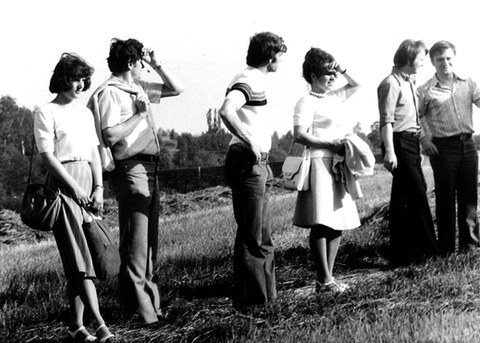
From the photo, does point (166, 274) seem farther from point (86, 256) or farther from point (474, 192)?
point (474, 192)

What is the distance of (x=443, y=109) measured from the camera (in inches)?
253

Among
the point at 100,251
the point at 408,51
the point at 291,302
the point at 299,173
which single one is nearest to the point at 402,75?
the point at 408,51

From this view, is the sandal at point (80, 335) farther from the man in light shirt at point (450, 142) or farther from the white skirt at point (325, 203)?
the man in light shirt at point (450, 142)

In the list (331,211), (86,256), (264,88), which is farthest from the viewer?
(331,211)

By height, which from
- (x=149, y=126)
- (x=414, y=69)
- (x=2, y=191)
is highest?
(x=414, y=69)

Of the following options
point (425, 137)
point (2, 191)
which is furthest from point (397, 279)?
point (2, 191)

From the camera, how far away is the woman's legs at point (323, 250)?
209 inches

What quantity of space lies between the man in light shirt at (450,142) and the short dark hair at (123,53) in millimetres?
2825

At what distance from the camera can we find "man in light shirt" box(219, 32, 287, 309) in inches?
192

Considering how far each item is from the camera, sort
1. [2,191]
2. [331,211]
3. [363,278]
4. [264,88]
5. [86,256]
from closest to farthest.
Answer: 1. [86,256]
2. [264,88]
3. [331,211]
4. [363,278]
5. [2,191]

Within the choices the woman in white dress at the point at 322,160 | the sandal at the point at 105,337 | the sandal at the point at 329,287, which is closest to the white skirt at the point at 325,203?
the woman in white dress at the point at 322,160

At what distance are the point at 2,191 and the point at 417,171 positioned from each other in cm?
3614

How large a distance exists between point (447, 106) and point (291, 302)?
104 inches

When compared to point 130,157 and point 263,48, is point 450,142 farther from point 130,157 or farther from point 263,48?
point 130,157
